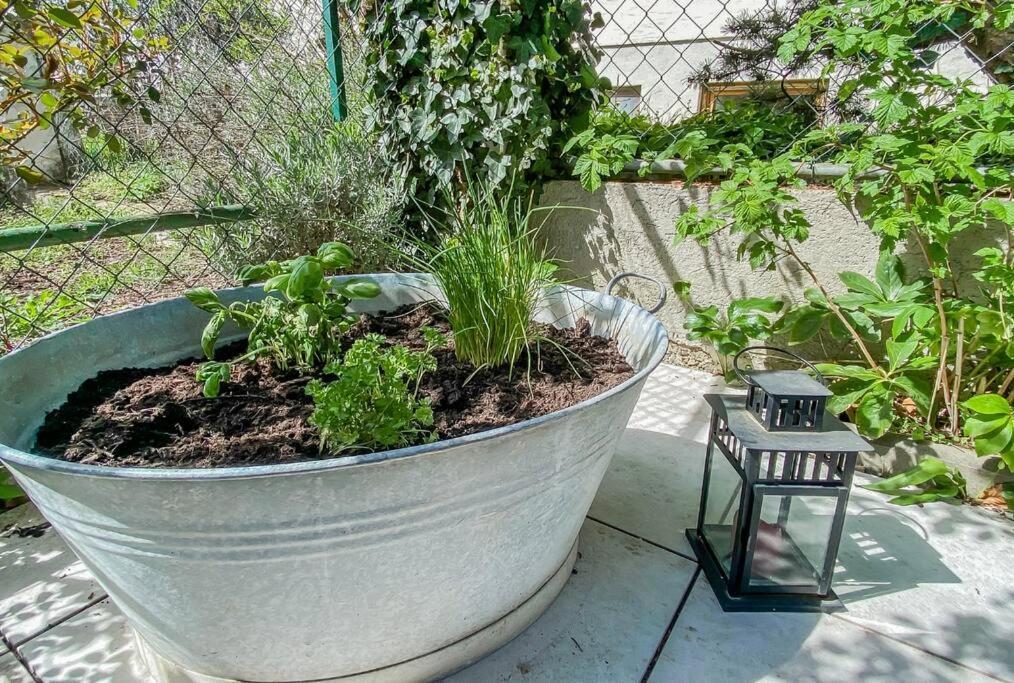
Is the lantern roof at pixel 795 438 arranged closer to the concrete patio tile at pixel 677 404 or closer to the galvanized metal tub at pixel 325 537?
the galvanized metal tub at pixel 325 537

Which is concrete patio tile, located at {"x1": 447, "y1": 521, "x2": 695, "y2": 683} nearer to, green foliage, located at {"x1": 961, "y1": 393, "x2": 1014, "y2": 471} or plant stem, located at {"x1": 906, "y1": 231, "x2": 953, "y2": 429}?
green foliage, located at {"x1": 961, "y1": 393, "x2": 1014, "y2": 471}

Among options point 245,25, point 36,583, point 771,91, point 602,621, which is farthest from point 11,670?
point 771,91

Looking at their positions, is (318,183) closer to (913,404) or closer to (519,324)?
(519,324)

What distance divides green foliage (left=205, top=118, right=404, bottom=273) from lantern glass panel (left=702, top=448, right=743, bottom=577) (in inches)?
57.1

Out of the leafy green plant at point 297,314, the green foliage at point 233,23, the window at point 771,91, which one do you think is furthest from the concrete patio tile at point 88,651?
the window at point 771,91

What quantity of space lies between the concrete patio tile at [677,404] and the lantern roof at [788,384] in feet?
2.53

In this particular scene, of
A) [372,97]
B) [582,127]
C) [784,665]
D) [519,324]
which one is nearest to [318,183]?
[372,97]

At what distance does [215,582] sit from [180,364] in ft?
2.23

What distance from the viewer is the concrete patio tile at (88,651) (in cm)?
111

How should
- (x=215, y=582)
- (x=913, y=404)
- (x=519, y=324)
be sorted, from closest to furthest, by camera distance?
(x=215, y=582), (x=519, y=324), (x=913, y=404)

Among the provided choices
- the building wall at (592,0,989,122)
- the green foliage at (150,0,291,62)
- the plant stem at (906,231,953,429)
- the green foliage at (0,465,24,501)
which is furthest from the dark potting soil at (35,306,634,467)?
the building wall at (592,0,989,122)


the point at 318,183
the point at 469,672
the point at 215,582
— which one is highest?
the point at 318,183

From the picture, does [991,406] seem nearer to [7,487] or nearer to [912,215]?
[912,215]

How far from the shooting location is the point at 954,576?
4.38 ft
